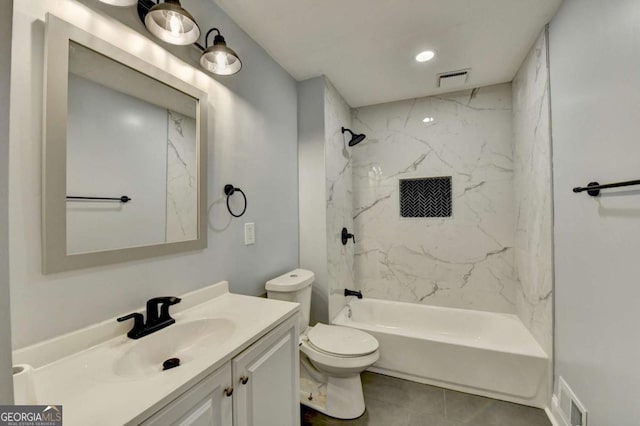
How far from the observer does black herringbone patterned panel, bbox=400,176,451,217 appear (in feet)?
8.44

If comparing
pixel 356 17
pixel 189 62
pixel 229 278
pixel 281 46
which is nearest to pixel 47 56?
pixel 189 62

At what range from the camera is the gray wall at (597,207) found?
98cm

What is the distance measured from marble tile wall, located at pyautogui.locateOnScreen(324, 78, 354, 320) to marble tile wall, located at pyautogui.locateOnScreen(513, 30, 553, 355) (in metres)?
1.47

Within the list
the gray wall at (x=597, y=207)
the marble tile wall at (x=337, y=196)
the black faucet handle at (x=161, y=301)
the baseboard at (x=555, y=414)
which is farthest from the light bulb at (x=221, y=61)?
→ the baseboard at (x=555, y=414)

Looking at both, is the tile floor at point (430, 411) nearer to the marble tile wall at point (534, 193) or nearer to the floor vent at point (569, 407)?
the floor vent at point (569, 407)

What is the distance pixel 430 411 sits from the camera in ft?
5.65

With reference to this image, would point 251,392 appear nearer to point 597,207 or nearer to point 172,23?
point 172,23

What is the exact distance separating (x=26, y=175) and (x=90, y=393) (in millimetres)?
657

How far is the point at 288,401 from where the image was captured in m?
1.20

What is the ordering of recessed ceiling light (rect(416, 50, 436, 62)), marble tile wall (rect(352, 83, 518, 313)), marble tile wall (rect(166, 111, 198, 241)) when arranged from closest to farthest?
marble tile wall (rect(166, 111, 198, 241)) < recessed ceiling light (rect(416, 50, 436, 62)) < marble tile wall (rect(352, 83, 518, 313))

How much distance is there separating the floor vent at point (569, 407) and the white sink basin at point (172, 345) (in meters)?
1.78

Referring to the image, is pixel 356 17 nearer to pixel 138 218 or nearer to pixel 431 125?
pixel 431 125

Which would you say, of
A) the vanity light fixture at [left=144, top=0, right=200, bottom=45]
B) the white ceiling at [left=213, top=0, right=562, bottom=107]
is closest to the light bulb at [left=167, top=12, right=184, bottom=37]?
the vanity light fixture at [left=144, top=0, right=200, bottom=45]

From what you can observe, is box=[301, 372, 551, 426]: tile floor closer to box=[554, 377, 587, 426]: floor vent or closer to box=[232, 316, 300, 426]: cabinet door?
box=[554, 377, 587, 426]: floor vent
